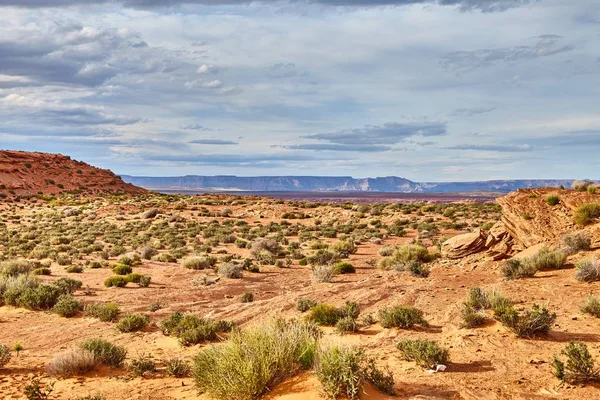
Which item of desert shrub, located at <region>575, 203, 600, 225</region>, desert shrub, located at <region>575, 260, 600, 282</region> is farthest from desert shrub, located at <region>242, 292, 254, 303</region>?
desert shrub, located at <region>575, 203, 600, 225</region>

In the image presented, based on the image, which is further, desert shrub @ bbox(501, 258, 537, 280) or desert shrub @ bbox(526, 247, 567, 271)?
desert shrub @ bbox(526, 247, 567, 271)

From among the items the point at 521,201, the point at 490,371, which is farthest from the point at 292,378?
the point at 521,201

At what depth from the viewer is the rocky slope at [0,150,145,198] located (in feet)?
272

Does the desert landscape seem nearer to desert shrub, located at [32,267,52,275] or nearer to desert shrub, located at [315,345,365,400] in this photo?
desert shrub, located at [315,345,365,400]

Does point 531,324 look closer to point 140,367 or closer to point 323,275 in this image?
point 140,367

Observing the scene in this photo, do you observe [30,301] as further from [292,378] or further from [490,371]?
[490,371]

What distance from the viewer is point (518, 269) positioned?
1606cm

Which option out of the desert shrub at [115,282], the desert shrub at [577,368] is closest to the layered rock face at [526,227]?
the desert shrub at [577,368]

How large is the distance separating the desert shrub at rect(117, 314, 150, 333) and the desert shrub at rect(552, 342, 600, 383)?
33.2 feet

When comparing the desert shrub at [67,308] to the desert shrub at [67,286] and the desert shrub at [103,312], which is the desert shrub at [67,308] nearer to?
the desert shrub at [103,312]

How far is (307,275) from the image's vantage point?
72.7 feet

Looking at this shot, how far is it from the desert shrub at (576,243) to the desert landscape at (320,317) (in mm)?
72

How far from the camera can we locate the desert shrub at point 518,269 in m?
15.9

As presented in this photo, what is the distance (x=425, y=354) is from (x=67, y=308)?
1112 centimetres
